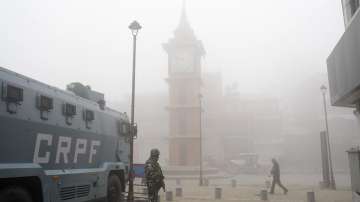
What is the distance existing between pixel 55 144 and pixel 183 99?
45080mm

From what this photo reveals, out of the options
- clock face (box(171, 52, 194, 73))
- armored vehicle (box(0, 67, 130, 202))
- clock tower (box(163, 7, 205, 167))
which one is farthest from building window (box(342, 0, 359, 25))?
clock face (box(171, 52, 194, 73))

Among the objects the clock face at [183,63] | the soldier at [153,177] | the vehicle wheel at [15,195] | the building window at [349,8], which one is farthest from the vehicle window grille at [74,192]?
the clock face at [183,63]

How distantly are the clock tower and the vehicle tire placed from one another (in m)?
39.4

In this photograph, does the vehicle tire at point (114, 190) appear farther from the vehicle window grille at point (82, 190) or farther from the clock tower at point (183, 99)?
the clock tower at point (183, 99)

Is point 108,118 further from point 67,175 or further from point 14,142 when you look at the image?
point 14,142

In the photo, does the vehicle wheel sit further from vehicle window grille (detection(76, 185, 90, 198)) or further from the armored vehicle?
vehicle window grille (detection(76, 185, 90, 198))

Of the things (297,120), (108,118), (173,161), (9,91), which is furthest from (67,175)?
(297,120)

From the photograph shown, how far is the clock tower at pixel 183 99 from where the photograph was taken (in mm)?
51562

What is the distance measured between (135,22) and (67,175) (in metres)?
8.36

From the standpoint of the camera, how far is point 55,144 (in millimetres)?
8477

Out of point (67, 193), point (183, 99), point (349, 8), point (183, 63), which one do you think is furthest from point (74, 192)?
point (183, 63)

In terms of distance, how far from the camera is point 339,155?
56.5m

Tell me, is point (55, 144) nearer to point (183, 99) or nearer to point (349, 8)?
point (349, 8)

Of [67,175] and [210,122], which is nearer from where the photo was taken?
[67,175]
